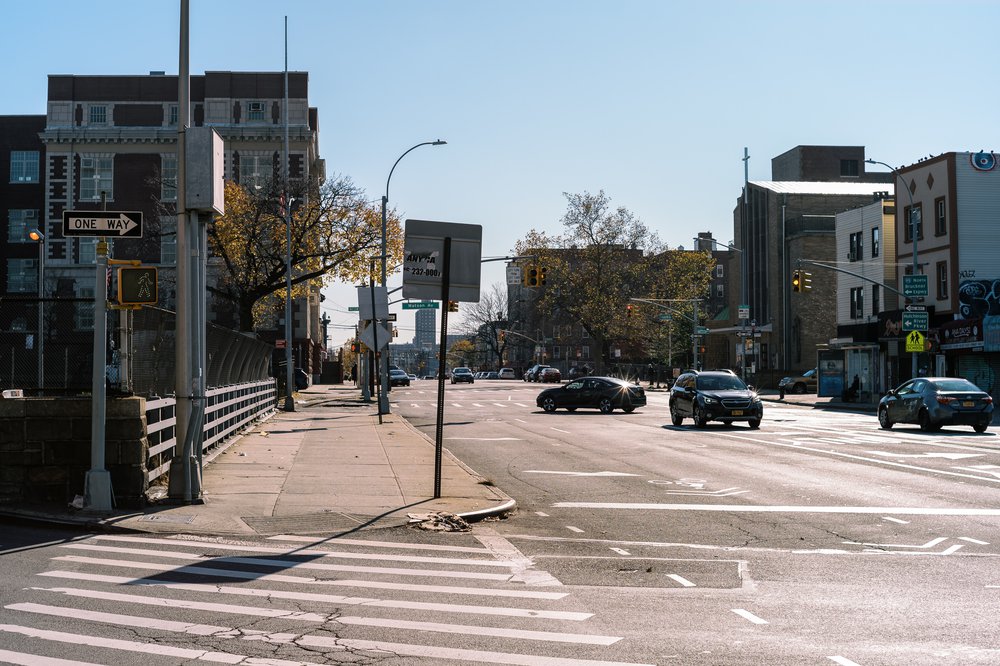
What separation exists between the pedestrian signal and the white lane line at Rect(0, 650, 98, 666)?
6.68 meters

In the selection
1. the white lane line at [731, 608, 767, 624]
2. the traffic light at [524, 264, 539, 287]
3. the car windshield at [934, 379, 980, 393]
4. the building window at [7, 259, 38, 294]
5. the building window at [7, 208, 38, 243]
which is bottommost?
the white lane line at [731, 608, 767, 624]

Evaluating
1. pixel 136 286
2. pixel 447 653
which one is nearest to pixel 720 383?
pixel 136 286

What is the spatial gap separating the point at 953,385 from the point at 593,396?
16381 mm

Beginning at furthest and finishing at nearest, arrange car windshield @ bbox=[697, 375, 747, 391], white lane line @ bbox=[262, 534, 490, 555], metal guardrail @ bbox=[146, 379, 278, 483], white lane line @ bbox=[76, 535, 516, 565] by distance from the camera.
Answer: car windshield @ bbox=[697, 375, 747, 391]
metal guardrail @ bbox=[146, 379, 278, 483]
white lane line @ bbox=[262, 534, 490, 555]
white lane line @ bbox=[76, 535, 516, 565]

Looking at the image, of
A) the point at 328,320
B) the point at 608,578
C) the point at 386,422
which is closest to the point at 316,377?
the point at 328,320

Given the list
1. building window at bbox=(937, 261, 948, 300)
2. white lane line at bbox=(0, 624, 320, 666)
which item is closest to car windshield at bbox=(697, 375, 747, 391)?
building window at bbox=(937, 261, 948, 300)

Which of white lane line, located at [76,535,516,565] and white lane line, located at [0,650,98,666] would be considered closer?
white lane line, located at [0,650,98,666]

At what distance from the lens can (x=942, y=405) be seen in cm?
2825

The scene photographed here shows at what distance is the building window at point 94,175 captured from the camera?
244 feet

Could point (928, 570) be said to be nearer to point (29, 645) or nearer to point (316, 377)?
point (29, 645)

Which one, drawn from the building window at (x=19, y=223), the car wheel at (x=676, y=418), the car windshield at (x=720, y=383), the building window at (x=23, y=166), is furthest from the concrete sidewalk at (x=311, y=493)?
the building window at (x=23, y=166)

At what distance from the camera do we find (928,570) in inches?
355

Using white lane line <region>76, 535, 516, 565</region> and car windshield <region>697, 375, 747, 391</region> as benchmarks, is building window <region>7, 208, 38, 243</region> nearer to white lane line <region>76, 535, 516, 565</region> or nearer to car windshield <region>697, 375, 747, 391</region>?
car windshield <region>697, 375, 747, 391</region>

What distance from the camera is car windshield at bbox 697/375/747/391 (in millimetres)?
31281
